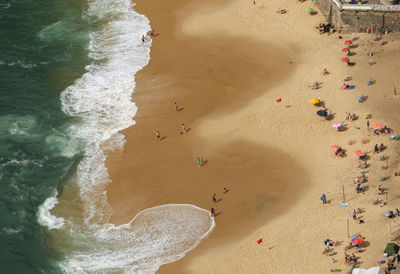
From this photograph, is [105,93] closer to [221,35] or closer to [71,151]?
[71,151]

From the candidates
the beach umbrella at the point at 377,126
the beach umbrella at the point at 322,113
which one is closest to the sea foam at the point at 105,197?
the beach umbrella at the point at 322,113

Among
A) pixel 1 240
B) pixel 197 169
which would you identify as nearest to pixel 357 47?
pixel 197 169

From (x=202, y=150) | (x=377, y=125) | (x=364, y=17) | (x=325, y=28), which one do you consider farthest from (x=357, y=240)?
(x=325, y=28)

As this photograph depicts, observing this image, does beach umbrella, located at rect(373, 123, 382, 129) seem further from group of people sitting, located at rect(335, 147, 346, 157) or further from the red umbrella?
group of people sitting, located at rect(335, 147, 346, 157)

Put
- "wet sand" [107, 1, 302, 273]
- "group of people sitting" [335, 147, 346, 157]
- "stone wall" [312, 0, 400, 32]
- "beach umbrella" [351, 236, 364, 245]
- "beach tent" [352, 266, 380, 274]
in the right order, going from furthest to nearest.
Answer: "stone wall" [312, 0, 400, 32], "group of people sitting" [335, 147, 346, 157], "wet sand" [107, 1, 302, 273], "beach umbrella" [351, 236, 364, 245], "beach tent" [352, 266, 380, 274]

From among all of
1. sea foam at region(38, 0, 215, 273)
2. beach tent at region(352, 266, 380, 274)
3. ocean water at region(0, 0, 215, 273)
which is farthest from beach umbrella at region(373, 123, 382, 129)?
ocean water at region(0, 0, 215, 273)
